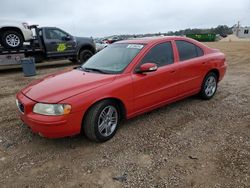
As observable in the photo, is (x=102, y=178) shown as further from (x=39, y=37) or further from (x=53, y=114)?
(x=39, y=37)

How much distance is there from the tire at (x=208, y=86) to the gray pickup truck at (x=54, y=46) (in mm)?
8208

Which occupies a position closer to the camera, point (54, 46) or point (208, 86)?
point (208, 86)

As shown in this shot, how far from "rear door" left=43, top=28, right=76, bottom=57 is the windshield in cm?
759

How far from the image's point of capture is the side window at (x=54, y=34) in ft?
37.7

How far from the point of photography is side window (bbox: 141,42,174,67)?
4.15m

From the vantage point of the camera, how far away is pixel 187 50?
4.87m

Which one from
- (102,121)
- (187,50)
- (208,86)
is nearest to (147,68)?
(102,121)

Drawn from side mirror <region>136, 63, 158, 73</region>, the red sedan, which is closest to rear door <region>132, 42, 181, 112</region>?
the red sedan

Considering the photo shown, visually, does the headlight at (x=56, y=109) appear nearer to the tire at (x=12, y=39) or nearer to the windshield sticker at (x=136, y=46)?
the windshield sticker at (x=136, y=46)

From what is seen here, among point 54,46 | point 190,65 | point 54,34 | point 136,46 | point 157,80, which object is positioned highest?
point 54,34

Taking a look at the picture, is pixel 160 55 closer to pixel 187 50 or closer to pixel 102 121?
pixel 187 50

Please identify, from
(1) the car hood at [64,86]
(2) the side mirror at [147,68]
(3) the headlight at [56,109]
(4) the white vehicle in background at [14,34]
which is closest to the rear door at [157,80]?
(2) the side mirror at [147,68]

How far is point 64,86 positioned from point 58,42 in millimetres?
8833

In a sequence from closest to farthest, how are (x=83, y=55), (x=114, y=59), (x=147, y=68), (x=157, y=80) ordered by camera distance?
(x=147, y=68)
(x=157, y=80)
(x=114, y=59)
(x=83, y=55)
